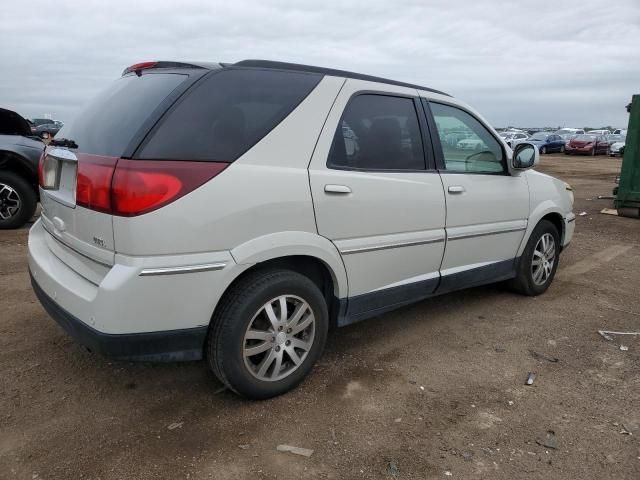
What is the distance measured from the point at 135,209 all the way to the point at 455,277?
2411 millimetres

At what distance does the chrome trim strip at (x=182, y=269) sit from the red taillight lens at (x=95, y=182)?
33 centimetres

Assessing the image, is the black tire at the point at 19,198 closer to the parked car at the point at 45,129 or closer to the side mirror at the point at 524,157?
the parked car at the point at 45,129

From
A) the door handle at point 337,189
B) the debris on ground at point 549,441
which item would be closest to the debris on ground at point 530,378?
the debris on ground at point 549,441

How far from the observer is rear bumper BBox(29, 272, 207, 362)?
236 centimetres

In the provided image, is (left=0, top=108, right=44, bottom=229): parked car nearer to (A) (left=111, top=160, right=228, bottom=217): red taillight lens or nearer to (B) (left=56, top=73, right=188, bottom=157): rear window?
(B) (left=56, top=73, right=188, bottom=157): rear window

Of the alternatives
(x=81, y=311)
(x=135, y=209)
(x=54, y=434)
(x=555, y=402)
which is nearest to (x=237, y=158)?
(x=135, y=209)

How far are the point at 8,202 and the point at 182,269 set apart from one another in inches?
232

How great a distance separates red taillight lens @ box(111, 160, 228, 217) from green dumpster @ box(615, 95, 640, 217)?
909 cm

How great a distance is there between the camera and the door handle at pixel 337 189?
2.83 metres

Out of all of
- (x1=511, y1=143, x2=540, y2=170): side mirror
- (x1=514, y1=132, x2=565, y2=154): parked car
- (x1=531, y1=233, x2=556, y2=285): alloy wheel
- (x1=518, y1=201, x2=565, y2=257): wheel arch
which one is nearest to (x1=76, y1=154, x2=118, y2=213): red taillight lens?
(x1=511, y1=143, x2=540, y2=170): side mirror

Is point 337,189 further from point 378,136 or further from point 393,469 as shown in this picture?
point 393,469

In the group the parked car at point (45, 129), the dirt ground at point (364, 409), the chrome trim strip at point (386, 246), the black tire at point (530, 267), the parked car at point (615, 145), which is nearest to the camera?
the dirt ground at point (364, 409)

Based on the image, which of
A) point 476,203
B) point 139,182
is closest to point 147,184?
point 139,182

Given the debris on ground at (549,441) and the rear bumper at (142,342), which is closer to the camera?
the rear bumper at (142,342)
